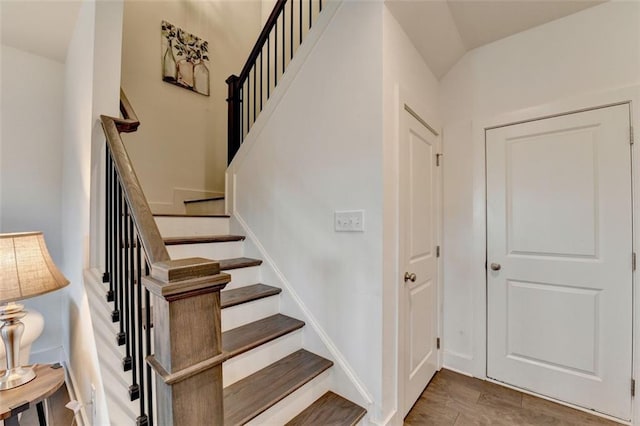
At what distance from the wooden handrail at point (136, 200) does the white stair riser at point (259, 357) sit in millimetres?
884

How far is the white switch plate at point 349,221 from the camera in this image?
1.61m

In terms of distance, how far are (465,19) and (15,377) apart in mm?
3370

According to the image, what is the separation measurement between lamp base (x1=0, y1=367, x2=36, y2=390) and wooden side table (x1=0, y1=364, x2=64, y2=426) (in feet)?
0.06

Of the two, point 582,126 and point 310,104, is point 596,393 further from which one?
point 310,104

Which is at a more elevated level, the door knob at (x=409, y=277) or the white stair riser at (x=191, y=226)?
the white stair riser at (x=191, y=226)

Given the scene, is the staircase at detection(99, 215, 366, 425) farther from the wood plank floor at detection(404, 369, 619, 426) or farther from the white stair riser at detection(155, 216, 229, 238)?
the wood plank floor at detection(404, 369, 619, 426)

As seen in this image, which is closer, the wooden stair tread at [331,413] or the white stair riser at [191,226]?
the wooden stair tread at [331,413]

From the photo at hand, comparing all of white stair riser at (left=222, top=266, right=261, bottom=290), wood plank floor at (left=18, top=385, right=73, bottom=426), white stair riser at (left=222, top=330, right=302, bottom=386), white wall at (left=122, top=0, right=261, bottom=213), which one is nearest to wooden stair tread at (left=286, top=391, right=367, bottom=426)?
white stair riser at (left=222, top=330, right=302, bottom=386)

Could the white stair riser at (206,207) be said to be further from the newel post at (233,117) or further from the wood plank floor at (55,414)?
the wood plank floor at (55,414)

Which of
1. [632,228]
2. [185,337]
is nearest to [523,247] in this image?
[632,228]

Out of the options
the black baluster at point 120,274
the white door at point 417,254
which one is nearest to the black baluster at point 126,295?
the black baluster at point 120,274

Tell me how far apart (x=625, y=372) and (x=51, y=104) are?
15.1ft

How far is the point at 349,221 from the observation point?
1660 mm

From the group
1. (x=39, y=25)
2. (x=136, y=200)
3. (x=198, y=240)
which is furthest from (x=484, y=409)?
(x=39, y=25)
